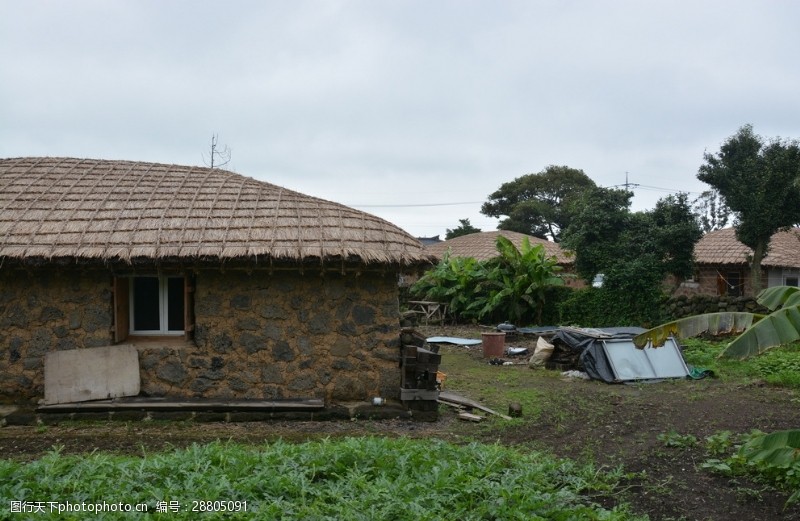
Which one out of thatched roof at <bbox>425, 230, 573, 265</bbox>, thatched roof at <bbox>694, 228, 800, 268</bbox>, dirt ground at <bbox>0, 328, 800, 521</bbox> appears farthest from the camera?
thatched roof at <bbox>425, 230, 573, 265</bbox>

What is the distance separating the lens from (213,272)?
8367 mm

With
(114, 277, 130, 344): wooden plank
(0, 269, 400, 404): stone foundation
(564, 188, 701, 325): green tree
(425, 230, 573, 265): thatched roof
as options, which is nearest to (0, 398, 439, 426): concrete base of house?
(0, 269, 400, 404): stone foundation

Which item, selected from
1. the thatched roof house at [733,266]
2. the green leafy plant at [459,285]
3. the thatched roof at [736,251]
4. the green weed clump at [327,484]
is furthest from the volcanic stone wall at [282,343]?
the thatched roof house at [733,266]

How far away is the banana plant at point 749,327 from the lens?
4.87 metres

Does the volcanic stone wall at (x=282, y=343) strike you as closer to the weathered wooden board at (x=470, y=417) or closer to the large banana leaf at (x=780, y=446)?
the weathered wooden board at (x=470, y=417)

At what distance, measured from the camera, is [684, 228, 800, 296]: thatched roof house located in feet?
75.5

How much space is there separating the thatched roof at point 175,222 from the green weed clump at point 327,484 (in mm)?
2993

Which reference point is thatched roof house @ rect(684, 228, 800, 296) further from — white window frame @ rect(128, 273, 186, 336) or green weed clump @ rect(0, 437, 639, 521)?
green weed clump @ rect(0, 437, 639, 521)

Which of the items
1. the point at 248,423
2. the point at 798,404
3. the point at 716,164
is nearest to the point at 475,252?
the point at 716,164

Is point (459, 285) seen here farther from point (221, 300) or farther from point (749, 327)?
point (749, 327)

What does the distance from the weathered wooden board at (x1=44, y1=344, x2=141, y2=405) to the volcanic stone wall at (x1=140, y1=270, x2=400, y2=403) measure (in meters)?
0.16

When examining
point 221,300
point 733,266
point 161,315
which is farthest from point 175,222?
point 733,266

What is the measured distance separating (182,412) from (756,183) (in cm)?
1659

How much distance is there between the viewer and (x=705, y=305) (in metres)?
17.4
